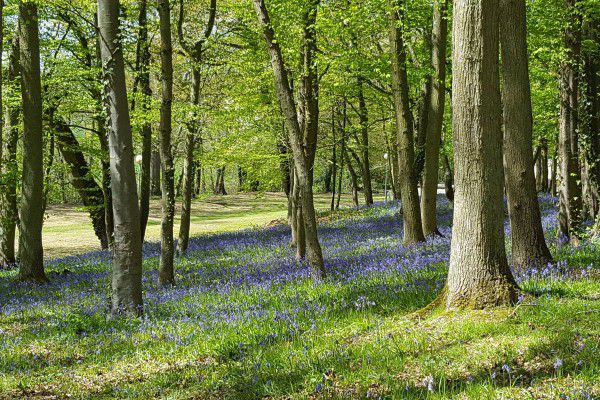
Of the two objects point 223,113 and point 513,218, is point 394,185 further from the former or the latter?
point 513,218

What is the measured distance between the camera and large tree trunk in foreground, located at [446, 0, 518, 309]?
544 centimetres

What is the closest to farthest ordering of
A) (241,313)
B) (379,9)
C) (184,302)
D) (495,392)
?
1. (495,392)
2. (241,313)
3. (184,302)
4. (379,9)

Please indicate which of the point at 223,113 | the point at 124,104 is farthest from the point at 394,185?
the point at 124,104

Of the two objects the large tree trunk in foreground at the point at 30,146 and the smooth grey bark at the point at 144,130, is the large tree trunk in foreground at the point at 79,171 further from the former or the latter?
the large tree trunk in foreground at the point at 30,146

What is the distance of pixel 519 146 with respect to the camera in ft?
25.3

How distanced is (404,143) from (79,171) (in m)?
14.3

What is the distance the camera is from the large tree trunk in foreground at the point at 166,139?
10297mm

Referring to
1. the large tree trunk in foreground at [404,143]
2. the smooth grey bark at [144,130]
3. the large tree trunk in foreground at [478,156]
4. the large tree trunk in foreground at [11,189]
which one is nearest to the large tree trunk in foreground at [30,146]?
the large tree trunk in foreground at [11,189]

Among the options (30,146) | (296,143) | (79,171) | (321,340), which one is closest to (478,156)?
(321,340)

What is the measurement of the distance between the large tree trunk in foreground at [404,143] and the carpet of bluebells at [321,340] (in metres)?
2.07

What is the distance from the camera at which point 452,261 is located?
573cm

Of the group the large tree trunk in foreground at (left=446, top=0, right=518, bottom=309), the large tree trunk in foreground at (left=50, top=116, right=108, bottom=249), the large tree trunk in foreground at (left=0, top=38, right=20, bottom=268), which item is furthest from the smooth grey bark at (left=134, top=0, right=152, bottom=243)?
the large tree trunk in foreground at (left=446, top=0, right=518, bottom=309)

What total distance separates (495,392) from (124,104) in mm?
6713

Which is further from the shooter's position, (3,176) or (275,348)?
(3,176)
